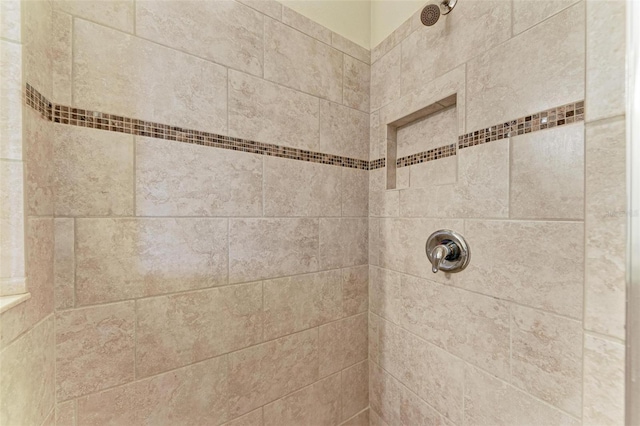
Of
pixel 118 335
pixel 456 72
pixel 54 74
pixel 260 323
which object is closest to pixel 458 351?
pixel 260 323

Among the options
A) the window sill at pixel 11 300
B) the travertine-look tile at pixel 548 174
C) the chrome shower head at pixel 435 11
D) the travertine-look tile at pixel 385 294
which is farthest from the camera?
the travertine-look tile at pixel 385 294

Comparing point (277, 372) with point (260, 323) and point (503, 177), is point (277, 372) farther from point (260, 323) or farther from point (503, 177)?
point (503, 177)

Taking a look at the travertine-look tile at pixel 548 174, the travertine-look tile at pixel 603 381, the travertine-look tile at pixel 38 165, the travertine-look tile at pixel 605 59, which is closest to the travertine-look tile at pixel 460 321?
the travertine-look tile at pixel 603 381

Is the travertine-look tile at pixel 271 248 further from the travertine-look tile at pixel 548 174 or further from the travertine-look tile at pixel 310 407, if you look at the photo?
the travertine-look tile at pixel 548 174

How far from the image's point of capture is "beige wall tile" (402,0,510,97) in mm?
802

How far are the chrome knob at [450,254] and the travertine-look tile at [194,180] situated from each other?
2.24ft

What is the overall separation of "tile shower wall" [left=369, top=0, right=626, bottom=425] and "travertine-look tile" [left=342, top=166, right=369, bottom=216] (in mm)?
166

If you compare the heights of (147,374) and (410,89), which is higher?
(410,89)

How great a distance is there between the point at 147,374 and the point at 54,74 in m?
0.92

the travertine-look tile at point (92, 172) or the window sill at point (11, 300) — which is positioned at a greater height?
the travertine-look tile at point (92, 172)

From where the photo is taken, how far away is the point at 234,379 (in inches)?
37.4

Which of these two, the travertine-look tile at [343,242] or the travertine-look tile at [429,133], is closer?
the travertine-look tile at [429,133]

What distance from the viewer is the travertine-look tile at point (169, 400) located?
2.45ft

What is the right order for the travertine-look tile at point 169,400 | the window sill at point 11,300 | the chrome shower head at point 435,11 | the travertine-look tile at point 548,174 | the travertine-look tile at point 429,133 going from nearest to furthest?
the window sill at point 11,300 → the travertine-look tile at point 548,174 → the travertine-look tile at point 169,400 → the chrome shower head at point 435,11 → the travertine-look tile at point 429,133
